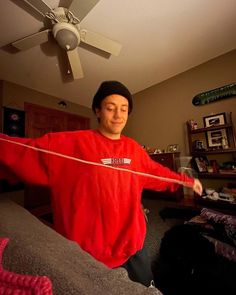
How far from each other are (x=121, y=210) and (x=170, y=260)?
0.88 meters

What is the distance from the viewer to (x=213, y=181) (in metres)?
2.24

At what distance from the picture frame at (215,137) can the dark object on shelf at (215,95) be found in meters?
0.46

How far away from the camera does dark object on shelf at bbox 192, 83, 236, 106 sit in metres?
2.10

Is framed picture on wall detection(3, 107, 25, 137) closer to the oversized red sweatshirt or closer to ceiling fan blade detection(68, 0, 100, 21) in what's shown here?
ceiling fan blade detection(68, 0, 100, 21)

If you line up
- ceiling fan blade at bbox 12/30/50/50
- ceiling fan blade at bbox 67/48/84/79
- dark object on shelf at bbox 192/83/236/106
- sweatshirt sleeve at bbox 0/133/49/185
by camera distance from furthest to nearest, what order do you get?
dark object on shelf at bbox 192/83/236/106, ceiling fan blade at bbox 67/48/84/79, ceiling fan blade at bbox 12/30/50/50, sweatshirt sleeve at bbox 0/133/49/185

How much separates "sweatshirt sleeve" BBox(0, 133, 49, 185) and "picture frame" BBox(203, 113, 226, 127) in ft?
7.67

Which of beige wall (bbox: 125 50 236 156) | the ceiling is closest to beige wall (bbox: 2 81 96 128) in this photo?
the ceiling

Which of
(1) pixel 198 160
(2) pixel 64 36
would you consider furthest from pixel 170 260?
(2) pixel 64 36

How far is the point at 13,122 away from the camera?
2406 millimetres

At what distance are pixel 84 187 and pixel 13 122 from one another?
8.03 ft

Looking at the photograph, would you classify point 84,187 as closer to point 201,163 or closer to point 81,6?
point 81,6

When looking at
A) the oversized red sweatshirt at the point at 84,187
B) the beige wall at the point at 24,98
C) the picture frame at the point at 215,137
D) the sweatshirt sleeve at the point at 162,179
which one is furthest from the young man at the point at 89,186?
the beige wall at the point at 24,98

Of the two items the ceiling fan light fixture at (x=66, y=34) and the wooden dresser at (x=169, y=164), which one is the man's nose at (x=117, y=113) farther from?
the wooden dresser at (x=169, y=164)

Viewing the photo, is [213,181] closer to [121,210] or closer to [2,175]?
[121,210]
